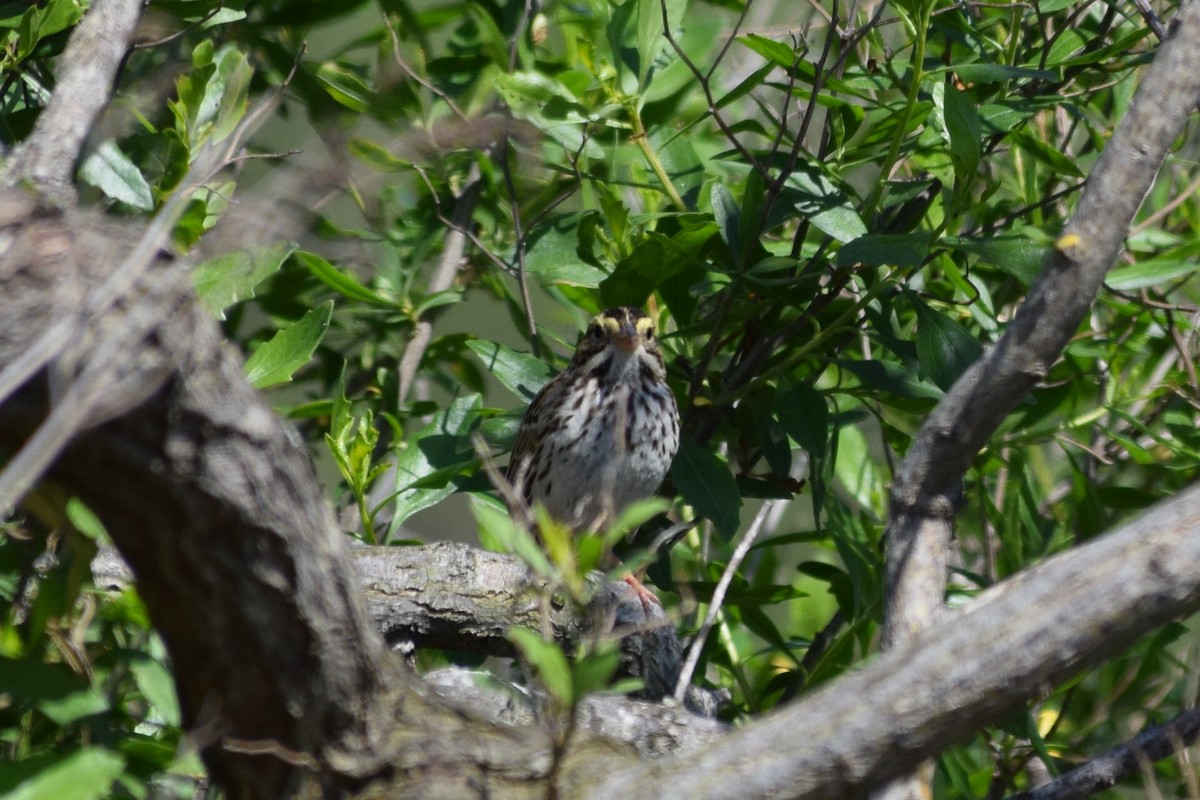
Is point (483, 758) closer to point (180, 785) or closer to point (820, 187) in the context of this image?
point (180, 785)

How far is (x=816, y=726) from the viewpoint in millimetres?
1901

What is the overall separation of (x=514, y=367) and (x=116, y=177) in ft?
3.89

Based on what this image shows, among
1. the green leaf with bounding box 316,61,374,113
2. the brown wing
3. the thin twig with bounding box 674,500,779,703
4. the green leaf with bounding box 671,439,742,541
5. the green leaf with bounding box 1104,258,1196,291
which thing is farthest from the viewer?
the brown wing

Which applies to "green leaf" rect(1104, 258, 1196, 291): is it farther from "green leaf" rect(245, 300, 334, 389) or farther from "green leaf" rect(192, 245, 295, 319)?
"green leaf" rect(192, 245, 295, 319)

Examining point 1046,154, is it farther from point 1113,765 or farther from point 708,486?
point 1113,765

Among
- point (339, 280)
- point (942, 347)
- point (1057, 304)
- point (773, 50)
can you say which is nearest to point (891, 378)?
point (942, 347)

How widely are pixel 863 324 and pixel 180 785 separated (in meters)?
2.18

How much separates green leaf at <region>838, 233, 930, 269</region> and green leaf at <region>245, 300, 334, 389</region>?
1.18m

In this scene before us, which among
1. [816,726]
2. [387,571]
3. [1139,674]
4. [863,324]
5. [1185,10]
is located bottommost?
[1139,674]

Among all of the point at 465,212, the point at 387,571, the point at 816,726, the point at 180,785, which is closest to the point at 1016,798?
the point at 816,726

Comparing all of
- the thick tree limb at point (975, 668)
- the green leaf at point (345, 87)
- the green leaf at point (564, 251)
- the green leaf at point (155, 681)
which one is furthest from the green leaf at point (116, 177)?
the thick tree limb at point (975, 668)

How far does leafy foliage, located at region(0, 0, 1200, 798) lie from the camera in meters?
3.27

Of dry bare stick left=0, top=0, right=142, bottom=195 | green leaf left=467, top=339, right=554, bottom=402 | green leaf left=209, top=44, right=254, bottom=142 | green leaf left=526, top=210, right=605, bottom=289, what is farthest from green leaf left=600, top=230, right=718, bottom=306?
dry bare stick left=0, top=0, right=142, bottom=195

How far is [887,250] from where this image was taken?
3.06 m
